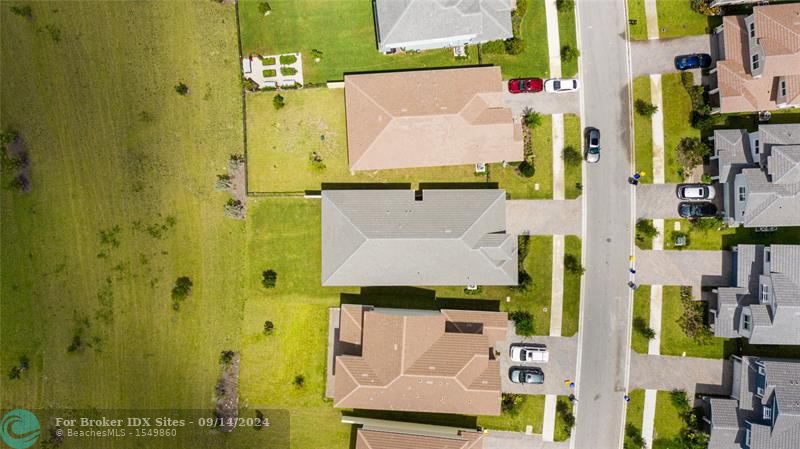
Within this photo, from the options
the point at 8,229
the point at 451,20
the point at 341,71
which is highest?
the point at 451,20

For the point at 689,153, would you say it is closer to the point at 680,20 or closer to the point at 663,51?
the point at 663,51

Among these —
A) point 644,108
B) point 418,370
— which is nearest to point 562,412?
point 418,370

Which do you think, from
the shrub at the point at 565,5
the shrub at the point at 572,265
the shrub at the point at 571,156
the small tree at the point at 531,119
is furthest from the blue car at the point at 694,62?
the shrub at the point at 572,265

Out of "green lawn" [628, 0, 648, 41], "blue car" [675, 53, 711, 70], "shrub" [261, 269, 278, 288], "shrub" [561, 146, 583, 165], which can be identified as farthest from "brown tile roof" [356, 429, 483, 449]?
"green lawn" [628, 0, 648, 41]

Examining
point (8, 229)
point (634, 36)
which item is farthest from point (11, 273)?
point (634, 36)

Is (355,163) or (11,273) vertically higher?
(355,163)

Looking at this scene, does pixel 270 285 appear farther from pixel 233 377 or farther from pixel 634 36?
pixel 634 36
